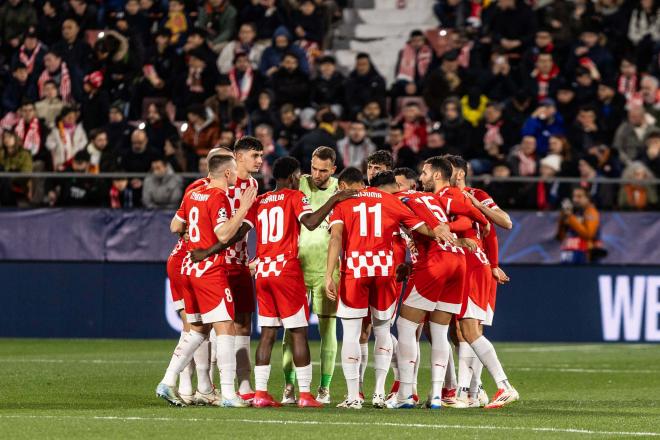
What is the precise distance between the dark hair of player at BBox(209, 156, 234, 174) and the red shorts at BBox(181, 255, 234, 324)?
2.34ft

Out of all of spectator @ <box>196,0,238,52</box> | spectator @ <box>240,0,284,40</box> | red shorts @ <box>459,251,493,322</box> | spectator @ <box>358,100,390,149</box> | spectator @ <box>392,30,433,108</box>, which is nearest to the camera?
red shorts @ <box>459,251,493,322</box>

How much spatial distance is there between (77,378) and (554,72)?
12.0 meters

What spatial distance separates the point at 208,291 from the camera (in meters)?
11.8

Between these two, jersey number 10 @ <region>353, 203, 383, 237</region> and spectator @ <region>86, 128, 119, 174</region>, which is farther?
spectator @ <region>86, 128, 119, 174</region>

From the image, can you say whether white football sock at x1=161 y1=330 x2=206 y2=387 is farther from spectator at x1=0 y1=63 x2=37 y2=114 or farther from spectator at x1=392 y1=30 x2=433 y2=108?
spectator at x1=0 y1=63 x2=37 y2=114

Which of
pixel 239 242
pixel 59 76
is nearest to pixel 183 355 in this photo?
pixel 239 242

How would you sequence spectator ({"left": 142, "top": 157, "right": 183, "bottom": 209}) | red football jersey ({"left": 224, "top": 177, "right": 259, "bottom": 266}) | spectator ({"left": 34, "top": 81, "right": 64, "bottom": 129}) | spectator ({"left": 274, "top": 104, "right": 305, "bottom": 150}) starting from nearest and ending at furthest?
red football jersey ({"left": 224, "top": 177, "right": 259, "bottom": 266}) → spectator ({"left": 142, "top": 157, "right": 183, "bottom": 209}) → spectator ({"left": 274, "top": 104, "right": 305, "bottom": 150}) → spectator ({"left": 34, "top": 81, "right": 64, "bottom": 129})

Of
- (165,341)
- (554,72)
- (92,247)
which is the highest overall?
(554,72)

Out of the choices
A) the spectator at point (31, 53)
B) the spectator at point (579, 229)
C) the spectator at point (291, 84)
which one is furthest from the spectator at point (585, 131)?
the spectator at point (31, 53)

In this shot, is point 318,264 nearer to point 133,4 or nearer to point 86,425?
point 86,425

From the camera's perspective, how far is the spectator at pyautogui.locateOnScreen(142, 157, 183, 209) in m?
21.3

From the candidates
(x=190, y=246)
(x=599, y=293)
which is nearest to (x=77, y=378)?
(x=190, y=246)

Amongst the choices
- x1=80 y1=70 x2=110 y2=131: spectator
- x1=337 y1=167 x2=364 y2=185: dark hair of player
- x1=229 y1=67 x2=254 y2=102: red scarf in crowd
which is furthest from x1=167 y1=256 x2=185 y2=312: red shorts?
x1=229 y1=67 x2=254 y2=102: red scarf in crowd

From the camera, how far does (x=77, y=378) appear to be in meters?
14.8
